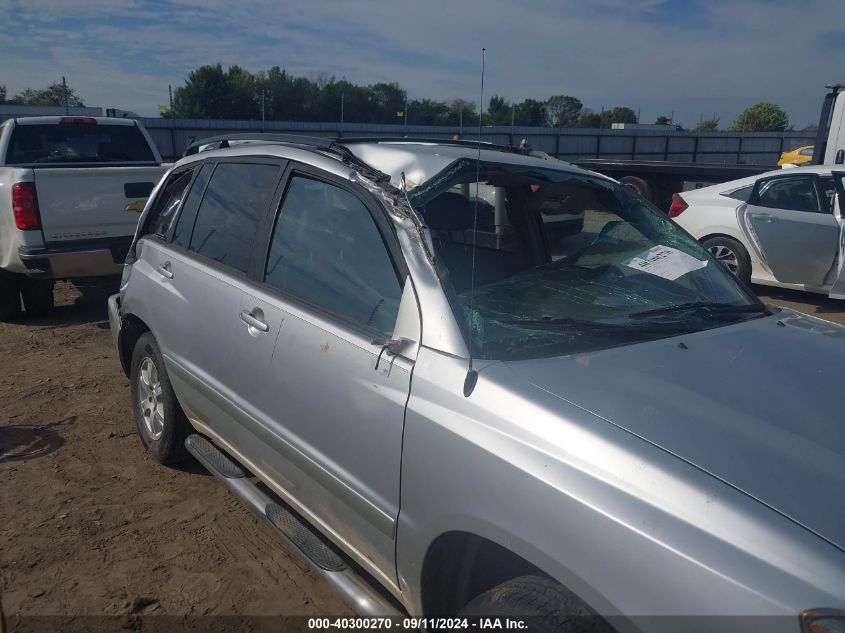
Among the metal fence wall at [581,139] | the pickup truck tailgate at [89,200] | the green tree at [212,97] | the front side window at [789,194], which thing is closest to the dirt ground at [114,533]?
the pickup truck tailgate at [89,200]

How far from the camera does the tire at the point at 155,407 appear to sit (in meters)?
3.89

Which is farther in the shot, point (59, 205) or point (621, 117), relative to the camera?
point (621, 117)

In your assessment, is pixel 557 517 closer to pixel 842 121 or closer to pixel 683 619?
pixel 683 619

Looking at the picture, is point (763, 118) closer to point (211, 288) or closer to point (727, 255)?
point (727, 255)

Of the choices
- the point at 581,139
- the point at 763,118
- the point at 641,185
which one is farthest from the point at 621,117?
the point at 641,185

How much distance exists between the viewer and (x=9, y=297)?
7.33 metres

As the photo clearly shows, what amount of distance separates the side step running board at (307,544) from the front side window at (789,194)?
758 centimetres

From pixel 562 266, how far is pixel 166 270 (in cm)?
209

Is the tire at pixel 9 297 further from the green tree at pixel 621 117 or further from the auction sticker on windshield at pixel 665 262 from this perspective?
the green tree at pixel 621 117

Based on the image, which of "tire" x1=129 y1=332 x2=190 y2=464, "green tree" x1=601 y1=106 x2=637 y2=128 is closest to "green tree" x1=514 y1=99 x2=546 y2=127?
"tire" x1=129 y1=332 x2=190 y2=464

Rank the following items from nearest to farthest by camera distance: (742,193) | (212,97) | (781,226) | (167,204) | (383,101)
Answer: (167,204)
(781,226)
(742,193)
(383,101)
(212,97)

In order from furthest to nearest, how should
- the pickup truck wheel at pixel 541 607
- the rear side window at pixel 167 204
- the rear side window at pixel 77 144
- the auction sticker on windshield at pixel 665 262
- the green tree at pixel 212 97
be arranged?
the green tree at pixel 212 97 < the rear side window at pixel 77 144 < the rear side window at pixel 167 204 < the auction sticker on windshield at pixel 665 262 < the pickup truck wheel at pixel 541 607

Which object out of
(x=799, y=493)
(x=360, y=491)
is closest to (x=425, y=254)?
(x=360, y=491)

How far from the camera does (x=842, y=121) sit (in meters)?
11.7
